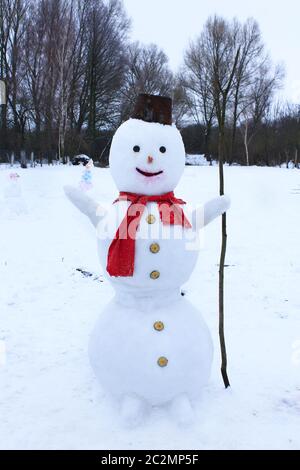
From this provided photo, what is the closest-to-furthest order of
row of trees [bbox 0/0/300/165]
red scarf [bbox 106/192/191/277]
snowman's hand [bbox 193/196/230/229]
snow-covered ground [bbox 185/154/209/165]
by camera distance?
red scarf [bbox 106/192/191/277]
snowman's hand [bbox 193/196/230/229]
row of trees [bbox 0/0/300/165]
snow-covered ground [bbox 185/154/209/165]

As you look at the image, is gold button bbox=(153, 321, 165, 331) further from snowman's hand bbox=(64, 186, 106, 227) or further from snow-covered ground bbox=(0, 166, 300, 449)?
snowman's hand bbox=(64, 186, 106, 227)

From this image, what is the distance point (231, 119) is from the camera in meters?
27.3

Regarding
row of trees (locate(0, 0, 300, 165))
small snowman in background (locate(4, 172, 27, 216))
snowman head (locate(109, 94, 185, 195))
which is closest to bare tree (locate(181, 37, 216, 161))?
row of trees (locate(0, 0, 300, 165))

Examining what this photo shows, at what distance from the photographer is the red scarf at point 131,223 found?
244cm

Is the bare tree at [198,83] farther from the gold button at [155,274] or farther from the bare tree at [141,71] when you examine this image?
the gold button at [155,274]

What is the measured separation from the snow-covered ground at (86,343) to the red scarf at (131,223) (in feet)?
2.90

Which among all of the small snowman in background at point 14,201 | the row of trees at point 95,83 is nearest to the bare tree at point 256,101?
the row of trees at point 95,83

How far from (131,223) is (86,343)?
5.22ft

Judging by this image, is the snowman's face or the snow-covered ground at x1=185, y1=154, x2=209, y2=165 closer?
the snowman's face

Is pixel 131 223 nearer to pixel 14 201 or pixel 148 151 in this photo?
pixel 148 151

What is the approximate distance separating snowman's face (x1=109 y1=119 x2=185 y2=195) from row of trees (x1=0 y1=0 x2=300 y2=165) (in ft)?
58.1

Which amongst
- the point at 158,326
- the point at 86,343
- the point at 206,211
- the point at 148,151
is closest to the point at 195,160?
the point at 86,343

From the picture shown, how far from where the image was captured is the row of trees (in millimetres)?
22203

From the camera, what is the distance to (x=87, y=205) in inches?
106
